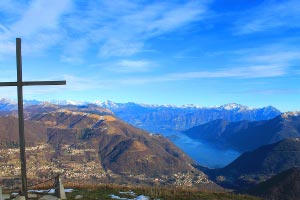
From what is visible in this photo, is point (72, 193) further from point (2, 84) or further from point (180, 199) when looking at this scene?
point (2, 84)

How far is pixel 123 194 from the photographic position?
3048 cm

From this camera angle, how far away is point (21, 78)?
20750 millimetres

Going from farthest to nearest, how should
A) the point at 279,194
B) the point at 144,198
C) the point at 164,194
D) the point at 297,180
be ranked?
1. the point at 297,180
2. the point at 279,194
3. the point at 164,194
4. the point at 144,198

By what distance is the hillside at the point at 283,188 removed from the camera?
169 m

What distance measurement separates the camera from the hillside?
16875 cm

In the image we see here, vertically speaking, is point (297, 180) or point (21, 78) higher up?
point (21, 78)

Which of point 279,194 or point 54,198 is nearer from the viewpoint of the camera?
point 54,198

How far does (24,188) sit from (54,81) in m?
6.50

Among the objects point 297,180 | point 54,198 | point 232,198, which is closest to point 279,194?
point 297,180

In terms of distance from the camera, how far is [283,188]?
178 meters

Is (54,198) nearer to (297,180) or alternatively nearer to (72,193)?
(72,193)

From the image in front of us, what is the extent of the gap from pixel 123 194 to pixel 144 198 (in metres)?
2.34

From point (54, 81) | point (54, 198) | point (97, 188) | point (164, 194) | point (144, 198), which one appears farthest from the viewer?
point (97, 188)

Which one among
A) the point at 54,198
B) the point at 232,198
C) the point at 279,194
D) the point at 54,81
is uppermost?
the point at 54,81
